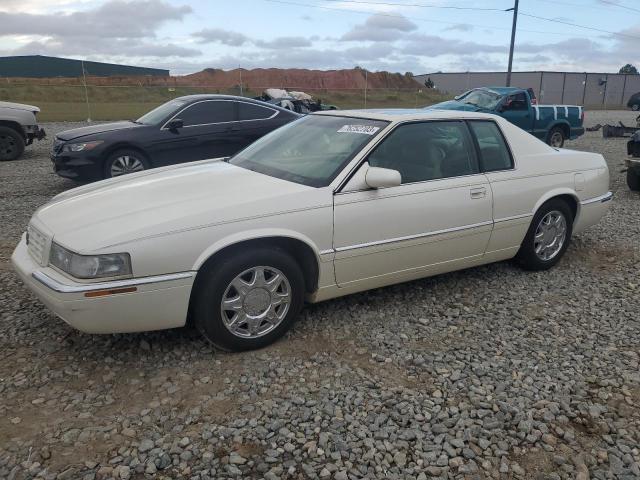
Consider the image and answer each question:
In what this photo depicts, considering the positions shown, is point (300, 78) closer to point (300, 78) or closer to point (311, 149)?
point (300, 78)

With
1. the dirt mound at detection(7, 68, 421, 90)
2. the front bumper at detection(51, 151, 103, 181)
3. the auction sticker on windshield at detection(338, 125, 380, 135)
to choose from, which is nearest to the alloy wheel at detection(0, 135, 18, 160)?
the front bumper at detection(51, 151, 103, 181)

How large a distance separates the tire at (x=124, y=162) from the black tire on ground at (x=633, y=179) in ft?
25.1

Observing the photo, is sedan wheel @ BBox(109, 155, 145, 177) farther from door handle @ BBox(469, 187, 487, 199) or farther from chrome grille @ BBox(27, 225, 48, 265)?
door handle @ BBox(469, 187, 487, 199)

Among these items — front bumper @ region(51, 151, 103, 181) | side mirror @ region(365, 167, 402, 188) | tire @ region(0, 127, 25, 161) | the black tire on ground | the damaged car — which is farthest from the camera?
tire @ region(0, 127, 25, 161)

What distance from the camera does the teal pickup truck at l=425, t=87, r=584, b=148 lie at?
13.1m

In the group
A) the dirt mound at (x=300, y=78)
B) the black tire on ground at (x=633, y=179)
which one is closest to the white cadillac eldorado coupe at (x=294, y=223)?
the black tire on ground at (x=633, y=179)

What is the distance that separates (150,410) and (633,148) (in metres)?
8.82

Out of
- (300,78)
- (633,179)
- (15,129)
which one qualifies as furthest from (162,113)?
(300,78)

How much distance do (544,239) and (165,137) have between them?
572 centimetres

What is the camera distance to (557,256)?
16.4 ft

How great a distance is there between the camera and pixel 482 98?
13602mm

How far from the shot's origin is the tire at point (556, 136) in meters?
13.9

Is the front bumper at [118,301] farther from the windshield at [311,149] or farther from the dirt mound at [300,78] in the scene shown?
the dirt mound at [300,78]

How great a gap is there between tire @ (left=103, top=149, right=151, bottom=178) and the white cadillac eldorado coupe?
4.00 meters
